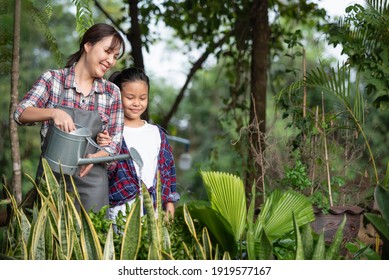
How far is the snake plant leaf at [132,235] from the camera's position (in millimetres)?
2531

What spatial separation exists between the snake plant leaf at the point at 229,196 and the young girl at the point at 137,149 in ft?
1.45

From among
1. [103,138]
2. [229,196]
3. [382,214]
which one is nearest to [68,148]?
[103,138]

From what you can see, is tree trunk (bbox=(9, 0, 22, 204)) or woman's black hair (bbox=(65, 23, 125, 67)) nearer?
A: woman's black hair (bbox=(65, 23, 125, 67))

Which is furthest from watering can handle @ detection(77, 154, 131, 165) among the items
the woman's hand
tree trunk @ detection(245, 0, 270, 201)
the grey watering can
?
tree trunk @ detection(245, 0, 270, 201)

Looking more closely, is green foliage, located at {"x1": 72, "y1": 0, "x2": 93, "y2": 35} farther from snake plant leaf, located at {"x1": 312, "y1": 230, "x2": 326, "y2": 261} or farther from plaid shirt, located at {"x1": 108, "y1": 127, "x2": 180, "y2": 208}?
snake plant leaf, located at {"x1": 312, "y1": 230, "x2": 326, "y2": 261}

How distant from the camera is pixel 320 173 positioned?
4.38 m

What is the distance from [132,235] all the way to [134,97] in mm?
844

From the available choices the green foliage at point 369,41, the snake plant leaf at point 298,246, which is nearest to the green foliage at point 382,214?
the snake plant leaf at point 298,246

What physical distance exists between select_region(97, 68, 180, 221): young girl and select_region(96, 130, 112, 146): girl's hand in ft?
0.74

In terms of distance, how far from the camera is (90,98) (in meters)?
3.07

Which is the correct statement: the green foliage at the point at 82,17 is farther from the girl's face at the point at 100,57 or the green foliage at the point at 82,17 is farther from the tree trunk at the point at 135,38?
the tree trunk at the point at 135,38

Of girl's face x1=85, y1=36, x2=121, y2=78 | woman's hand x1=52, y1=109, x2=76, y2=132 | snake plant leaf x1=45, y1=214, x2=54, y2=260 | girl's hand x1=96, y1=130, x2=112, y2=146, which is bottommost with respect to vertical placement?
snake plant leaf x1=45, y1=214, x2=54, y2=260

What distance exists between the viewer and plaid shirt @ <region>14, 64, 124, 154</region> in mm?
2980
